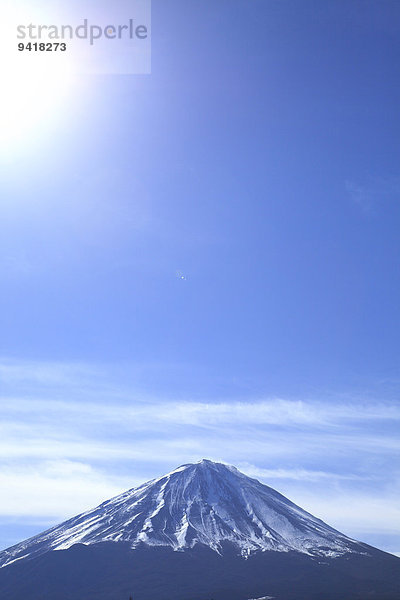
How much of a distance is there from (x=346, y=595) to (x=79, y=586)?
73.9 m

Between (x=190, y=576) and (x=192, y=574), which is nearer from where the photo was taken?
(x=190, y=576)

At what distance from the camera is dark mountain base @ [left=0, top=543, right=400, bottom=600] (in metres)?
166

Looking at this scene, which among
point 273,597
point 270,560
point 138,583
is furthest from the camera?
point 270,560

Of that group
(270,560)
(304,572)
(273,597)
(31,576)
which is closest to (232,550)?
(270,560)

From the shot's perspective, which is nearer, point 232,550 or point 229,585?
point 229,585

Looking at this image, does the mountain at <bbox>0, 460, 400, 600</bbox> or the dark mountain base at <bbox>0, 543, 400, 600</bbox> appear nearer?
the dark mountain base at <bbox>0, 543, 400, 600</bbox>

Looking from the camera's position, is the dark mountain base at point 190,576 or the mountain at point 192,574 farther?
the mountain at point 192,574

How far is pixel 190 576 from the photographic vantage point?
177 meters

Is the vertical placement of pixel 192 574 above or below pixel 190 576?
above

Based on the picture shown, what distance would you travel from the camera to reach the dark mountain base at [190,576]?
166 metres

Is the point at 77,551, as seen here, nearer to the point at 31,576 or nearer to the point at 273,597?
the point at 31,576

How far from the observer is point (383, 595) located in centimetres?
16562

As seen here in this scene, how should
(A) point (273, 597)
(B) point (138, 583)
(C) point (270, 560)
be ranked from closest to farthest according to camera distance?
(A) point (273, 597)
(B) point (138, 583)
(C) point (270, 560)

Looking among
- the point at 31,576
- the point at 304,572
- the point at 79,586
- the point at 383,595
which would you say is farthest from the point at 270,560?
the point at 31,576
